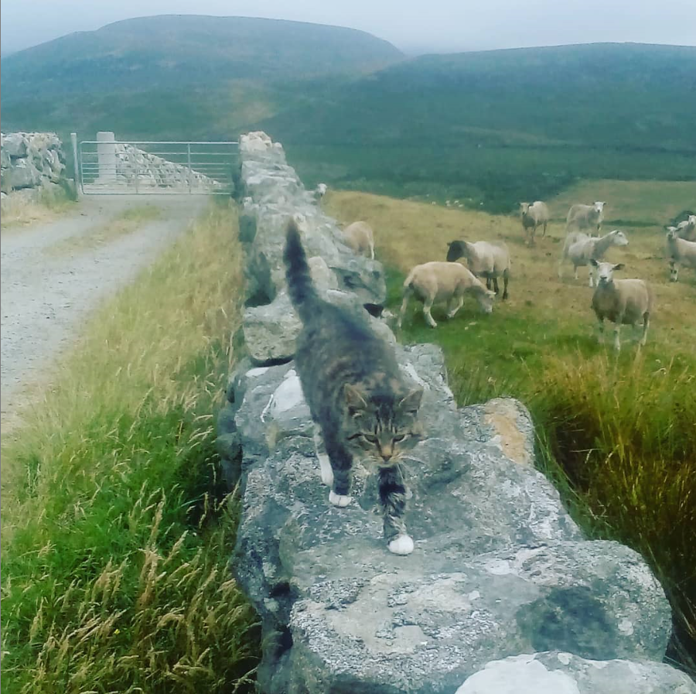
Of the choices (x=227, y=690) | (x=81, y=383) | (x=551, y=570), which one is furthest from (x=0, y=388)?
(x=551, y=570)

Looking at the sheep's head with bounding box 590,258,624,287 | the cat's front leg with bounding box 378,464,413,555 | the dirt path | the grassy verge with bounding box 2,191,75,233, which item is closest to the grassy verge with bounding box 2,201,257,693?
the dirt path

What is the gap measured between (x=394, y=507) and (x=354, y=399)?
0.24 m

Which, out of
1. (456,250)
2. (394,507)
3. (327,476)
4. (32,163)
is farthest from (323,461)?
(456,250)

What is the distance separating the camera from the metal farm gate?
81.6 inches

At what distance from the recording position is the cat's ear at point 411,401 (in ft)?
5.16

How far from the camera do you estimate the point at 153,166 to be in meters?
2.15

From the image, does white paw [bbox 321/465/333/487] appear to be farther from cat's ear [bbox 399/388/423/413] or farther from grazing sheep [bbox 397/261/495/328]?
grazing sheep [bbox 397/261/495/328]

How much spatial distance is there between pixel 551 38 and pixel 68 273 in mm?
1498

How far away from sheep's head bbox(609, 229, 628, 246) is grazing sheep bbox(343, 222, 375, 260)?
790 mm

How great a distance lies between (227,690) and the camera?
190cm

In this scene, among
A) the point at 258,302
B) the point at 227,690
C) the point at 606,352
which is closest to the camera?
the point at 227,690

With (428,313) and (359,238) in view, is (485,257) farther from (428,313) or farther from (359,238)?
(359,238)

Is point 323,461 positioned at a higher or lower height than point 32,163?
lower

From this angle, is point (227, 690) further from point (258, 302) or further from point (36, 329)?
point (258, 302)
